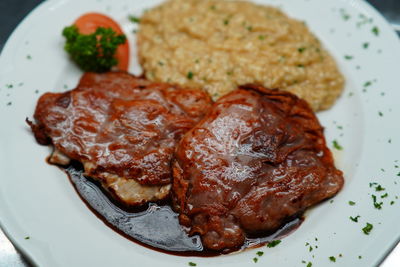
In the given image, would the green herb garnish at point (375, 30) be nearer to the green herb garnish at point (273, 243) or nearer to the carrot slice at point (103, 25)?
the green herb garnish at point (273, 243)

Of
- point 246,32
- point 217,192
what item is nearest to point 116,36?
point 246,32

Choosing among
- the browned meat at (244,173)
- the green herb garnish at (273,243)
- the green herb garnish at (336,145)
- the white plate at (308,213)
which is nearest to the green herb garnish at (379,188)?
the white plate at (308,213)

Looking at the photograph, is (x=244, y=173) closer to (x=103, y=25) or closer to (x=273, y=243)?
(x=273, y=243)

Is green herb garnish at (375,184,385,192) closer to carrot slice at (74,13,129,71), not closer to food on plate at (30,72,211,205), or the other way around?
food on plate at (30,72,211,205)

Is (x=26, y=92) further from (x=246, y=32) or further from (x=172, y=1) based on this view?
(x=246, y=32)

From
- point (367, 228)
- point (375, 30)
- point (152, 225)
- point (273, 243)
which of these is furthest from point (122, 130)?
point (375, 30)

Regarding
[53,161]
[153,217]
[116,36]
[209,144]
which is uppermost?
[116,36]
